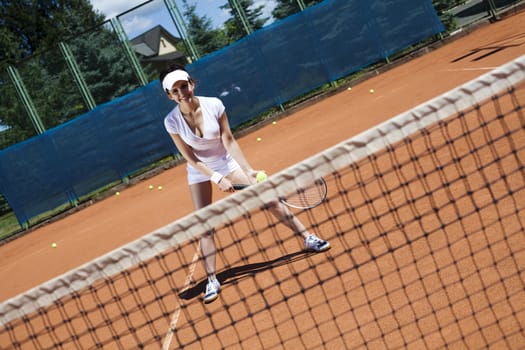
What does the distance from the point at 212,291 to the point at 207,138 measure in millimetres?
1264

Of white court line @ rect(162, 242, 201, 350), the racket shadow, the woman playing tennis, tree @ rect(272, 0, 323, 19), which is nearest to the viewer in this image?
white court line @ rect(162, 242, 201, 350)

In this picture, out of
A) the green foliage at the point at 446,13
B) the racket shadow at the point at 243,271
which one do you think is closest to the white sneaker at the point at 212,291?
the racket shadow at the point at 243,271

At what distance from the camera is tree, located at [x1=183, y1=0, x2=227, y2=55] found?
15.5 m

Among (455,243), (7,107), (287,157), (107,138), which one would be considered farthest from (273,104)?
(455,243)

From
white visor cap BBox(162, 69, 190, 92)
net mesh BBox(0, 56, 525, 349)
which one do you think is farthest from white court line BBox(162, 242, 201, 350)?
white visor cap BBox(162, 69, 190, 92)

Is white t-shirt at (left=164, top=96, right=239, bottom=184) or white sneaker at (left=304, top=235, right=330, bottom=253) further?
white t-shirt at (left=164, top=96, right=239, bottom=184)

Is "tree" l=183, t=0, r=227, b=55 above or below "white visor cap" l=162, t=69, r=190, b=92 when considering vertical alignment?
above

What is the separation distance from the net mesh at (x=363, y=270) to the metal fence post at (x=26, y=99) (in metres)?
10.2

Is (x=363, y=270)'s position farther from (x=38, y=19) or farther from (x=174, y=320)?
(x=38, y=19)

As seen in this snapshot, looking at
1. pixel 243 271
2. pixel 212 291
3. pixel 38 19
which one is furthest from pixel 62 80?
pixel 38 19

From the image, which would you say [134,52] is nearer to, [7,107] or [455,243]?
[7,107]

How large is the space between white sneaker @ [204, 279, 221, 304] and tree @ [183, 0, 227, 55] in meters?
11.8

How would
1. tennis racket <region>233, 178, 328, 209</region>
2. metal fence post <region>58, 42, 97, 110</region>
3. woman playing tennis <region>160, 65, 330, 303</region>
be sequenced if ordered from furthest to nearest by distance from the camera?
metal fence post <region>58, 42, 97, 110</region> → tennis racket <region>233, 178, 328, 209</region> → woman playing tennis <region>160, 65, 330, 303</region>

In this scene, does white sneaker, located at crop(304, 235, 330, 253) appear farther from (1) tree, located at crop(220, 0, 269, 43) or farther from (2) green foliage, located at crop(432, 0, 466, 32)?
(2) green foliage, located at crop(432, 0, 466, 32)
